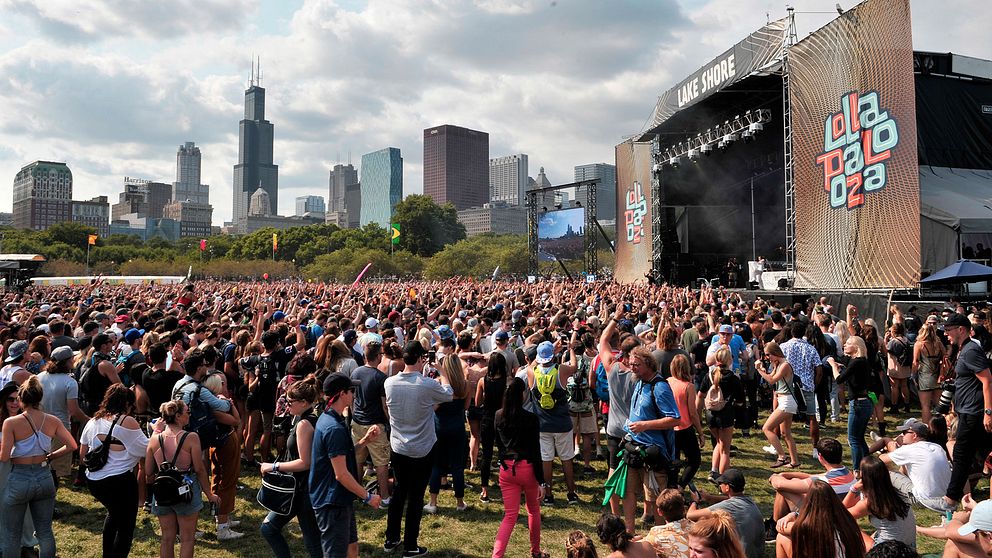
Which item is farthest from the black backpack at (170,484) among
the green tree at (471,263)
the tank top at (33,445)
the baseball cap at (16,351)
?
the green tree at (471,263)

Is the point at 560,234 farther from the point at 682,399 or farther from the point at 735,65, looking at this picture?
the point at 682,399

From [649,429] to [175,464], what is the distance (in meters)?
3.57

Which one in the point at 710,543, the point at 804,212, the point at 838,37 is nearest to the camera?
the point at 710,543

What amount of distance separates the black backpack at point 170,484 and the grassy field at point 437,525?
4.34 feet

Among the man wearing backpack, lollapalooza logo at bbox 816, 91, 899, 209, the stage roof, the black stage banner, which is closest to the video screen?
the black stage banner

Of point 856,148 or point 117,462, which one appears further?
point 856,148

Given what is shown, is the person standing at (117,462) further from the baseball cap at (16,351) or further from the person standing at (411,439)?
the baseball cap at (16,351)

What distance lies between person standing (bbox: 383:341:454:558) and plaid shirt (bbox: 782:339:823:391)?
4452 millimetres

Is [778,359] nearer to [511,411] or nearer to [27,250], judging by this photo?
[511,411]

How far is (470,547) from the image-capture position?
17.6ft

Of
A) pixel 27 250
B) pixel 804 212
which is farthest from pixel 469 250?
pixel 27 250

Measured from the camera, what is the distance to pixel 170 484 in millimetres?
4164

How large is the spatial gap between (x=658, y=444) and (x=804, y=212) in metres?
16.9

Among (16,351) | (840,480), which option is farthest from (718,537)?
(16,351)
